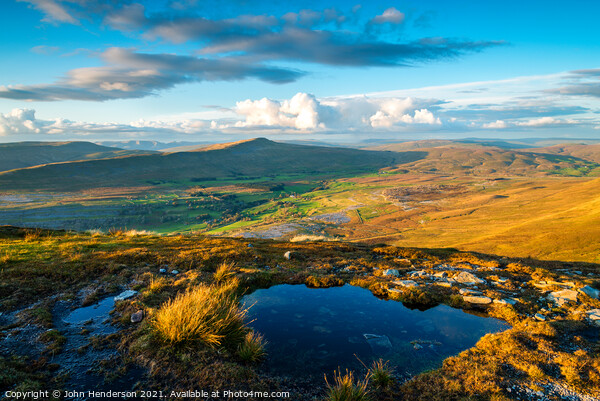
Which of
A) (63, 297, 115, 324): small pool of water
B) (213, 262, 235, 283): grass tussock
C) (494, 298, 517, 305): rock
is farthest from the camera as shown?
(213, 262, 235, 283): grass tussock

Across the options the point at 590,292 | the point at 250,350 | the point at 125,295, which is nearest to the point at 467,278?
the point at 590,292

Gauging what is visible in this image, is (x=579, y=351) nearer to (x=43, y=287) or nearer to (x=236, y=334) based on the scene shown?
(x=236, y=334)

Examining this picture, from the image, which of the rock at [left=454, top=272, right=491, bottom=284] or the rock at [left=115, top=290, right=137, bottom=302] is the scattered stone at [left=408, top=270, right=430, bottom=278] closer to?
the rock at [left=454, top=272, right=491, bottom=284]

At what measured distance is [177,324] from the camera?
7930mm

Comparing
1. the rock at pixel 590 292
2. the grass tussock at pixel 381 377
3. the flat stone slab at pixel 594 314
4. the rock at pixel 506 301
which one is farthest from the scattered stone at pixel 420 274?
the grass tussock at pixel 381 377

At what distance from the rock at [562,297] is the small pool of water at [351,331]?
11.7ft

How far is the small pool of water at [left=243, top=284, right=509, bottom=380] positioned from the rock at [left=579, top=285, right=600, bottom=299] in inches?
210

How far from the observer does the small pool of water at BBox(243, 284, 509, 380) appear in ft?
26.9

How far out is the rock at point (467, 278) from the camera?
1414 centimetres

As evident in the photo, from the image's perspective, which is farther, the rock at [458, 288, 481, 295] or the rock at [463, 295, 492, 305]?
the rock at [458, 288, 481, 295]

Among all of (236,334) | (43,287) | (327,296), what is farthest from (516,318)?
(43,287)

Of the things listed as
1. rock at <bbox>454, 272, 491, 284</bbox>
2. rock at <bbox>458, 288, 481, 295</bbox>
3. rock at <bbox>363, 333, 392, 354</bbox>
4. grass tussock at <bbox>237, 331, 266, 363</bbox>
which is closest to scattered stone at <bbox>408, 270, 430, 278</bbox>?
rock at <bbox>454, 272, 491, 284</bbox>

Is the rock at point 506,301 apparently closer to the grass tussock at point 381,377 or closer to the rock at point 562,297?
the rock at point 562,297

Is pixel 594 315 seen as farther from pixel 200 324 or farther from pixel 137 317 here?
pixel 137 317
